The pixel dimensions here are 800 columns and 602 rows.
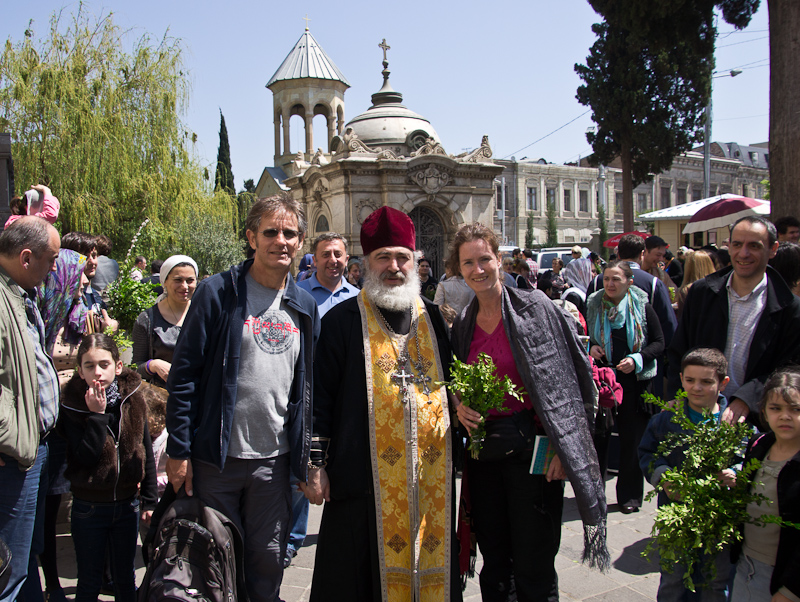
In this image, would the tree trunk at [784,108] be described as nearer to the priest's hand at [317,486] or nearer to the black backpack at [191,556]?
the priest's hand at [317,486]

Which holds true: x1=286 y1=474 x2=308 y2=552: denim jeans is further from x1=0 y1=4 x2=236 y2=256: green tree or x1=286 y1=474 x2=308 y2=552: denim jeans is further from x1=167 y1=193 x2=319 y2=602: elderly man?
x1=0 y1=4 x2=236 y2=256: green tree

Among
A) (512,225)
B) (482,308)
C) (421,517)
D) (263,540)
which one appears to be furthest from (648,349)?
(512,225)

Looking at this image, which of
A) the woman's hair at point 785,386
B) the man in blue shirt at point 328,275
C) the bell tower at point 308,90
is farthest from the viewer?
the bell tower at point 308,90

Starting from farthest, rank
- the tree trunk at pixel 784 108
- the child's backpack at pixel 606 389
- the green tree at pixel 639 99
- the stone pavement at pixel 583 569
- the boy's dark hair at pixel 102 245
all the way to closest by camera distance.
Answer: the green tree at pixel 639 99 → the tree trunk at pixel 784 108 → the boy's dark hair at pixel 102 245 → the child's backpack at pixel 606 389 → the stone pavement at pixel 583 569

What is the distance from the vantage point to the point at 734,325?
3686mm

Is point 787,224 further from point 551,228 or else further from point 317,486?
point 551,228

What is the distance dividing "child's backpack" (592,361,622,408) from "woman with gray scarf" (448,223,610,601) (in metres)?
1.13

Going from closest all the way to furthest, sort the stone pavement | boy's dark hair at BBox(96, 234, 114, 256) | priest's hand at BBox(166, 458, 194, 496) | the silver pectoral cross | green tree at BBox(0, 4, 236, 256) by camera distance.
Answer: priest's hand at BBox(166, 458, 194, 496), the silver pectoral cross, the stone pavement, boy's dark hair at BBox(96, 234, 114, 256), green tree at BBox(0, 4, 236, 256)

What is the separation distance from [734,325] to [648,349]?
1.38 meters

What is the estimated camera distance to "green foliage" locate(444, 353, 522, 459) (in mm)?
2875

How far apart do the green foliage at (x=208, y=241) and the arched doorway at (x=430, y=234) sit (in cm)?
549

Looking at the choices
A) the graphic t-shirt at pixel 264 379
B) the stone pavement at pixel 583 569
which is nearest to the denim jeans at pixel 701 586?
the stone pavement at pixel 583 569

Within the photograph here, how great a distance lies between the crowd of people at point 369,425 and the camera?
284 centimetres

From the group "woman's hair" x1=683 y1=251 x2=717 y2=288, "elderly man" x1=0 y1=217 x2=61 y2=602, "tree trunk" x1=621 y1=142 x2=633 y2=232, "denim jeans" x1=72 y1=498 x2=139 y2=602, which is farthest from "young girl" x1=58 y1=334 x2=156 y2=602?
"tree trunk" x1=621 y1=142 x2=633 y2=232
